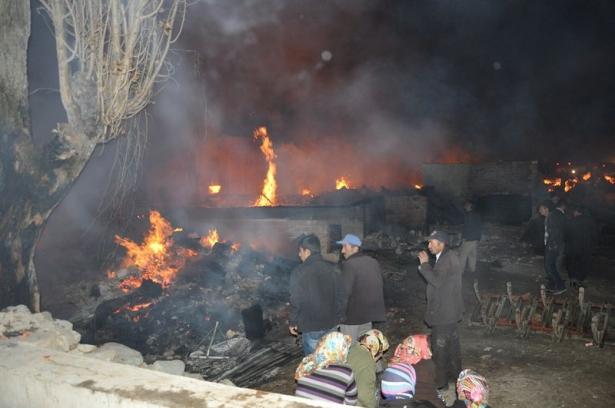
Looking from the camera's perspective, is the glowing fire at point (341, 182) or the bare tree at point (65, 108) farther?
the glowing fire at point (341, 182)

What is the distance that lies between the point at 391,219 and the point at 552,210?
8098mm

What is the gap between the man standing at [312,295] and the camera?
200 inches

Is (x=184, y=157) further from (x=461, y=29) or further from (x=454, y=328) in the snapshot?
(x=461, y=29)

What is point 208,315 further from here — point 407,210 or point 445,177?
point 445,177

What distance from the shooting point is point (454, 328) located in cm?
521

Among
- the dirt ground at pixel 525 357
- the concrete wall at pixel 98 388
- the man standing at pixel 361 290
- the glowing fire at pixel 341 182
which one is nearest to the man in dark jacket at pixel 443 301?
the man standing at pixel 361 290

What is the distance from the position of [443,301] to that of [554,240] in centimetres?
513

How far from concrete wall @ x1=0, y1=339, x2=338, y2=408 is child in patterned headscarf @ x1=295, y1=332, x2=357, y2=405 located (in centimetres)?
52

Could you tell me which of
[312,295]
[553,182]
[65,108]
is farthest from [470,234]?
[553,182]

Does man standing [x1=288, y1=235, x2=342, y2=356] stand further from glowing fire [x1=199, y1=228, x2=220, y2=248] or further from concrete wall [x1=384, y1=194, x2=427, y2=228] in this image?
concrete wall [x1=384, y1=194, x2=427, y2=228]

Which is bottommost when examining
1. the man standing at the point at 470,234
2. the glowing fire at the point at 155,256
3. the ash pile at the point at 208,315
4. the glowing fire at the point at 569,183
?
the ash pile at the point at 208,315

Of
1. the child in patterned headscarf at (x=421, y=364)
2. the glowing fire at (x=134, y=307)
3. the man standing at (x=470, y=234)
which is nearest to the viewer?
the child in patterned headscarf at (x=421, y=364)

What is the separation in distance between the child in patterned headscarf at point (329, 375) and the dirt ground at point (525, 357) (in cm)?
275

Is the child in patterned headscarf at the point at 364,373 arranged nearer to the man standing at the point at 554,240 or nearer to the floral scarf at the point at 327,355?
the floral scarf at the point at 327,355
